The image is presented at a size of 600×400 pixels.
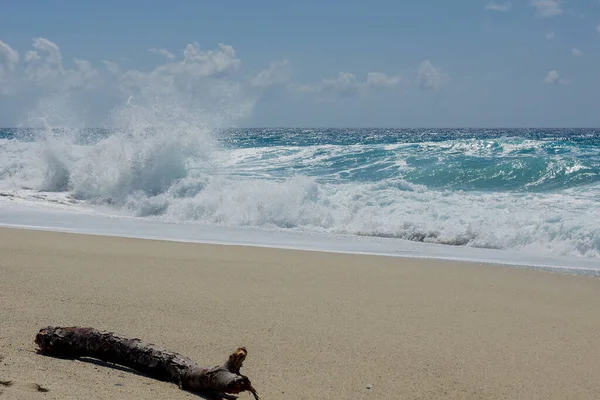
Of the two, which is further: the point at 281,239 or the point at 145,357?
the point at 281,239

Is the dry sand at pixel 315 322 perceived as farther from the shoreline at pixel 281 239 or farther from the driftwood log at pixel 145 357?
the shoreline at pixel 281 239

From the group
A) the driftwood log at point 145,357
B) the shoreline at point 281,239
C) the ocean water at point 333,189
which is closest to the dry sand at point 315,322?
the driftwood log at point 145,357

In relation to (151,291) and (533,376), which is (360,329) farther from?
(151,291)

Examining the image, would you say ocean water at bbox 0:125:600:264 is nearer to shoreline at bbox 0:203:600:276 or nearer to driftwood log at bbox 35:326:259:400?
shoreline at bbox 0:203:600:276

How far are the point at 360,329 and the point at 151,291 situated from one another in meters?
1.72

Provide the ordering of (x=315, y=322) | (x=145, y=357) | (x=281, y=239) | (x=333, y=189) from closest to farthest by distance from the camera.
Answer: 1. (x=145, y=357)
2. (x=315, y=322)
3. (x=281, y=239)
4. (x=333, y=189)

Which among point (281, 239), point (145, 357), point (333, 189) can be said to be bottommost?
point (281, 239)

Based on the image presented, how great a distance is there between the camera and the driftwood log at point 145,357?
2.75m

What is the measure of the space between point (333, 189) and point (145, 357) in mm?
10671

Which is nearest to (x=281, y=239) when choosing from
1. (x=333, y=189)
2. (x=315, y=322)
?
(x=333, y=189)

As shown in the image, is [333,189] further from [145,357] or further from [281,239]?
[145,357]

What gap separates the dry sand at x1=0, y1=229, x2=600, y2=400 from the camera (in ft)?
10.6

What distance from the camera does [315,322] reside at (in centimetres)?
432

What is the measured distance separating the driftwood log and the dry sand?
64 millimetres
